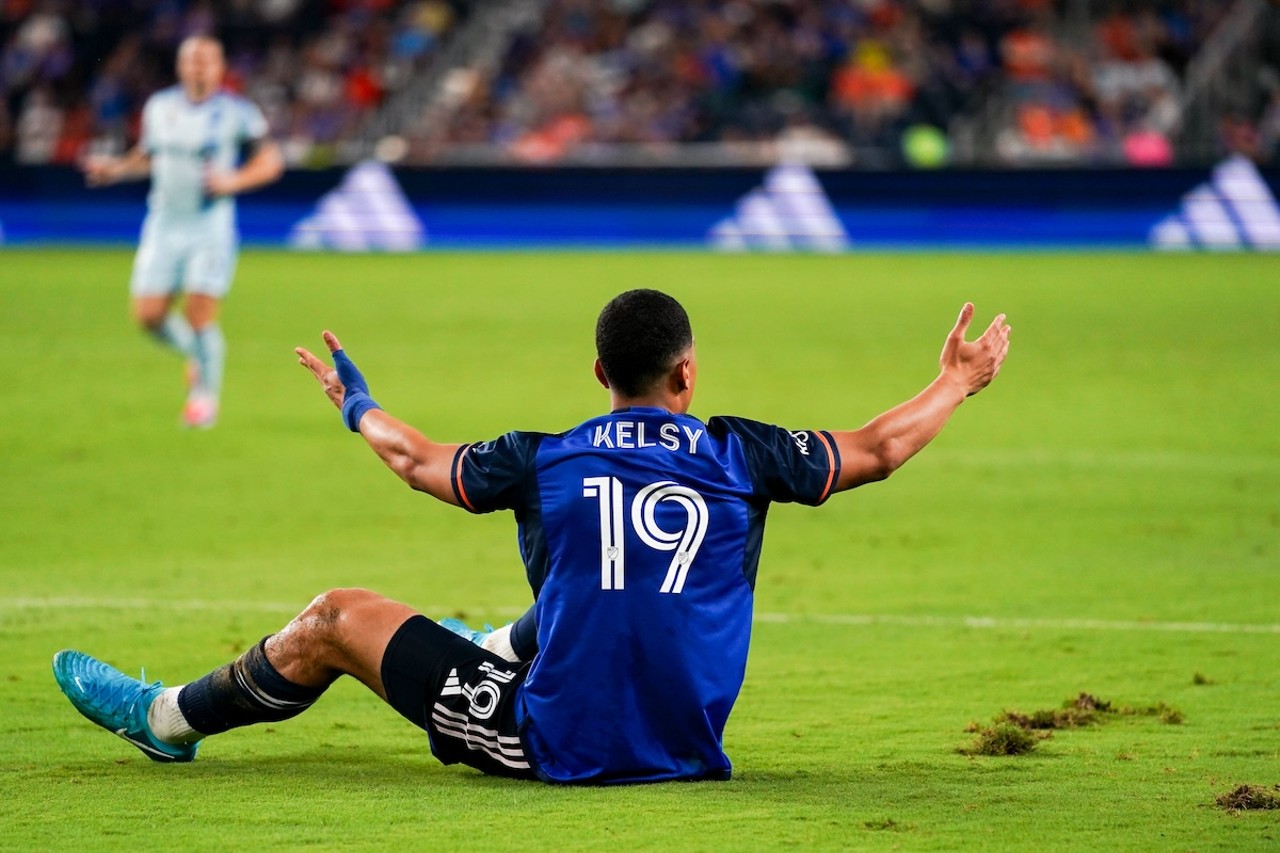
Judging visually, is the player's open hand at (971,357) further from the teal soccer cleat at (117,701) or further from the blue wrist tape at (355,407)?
the teal soccer cleat at (117,701)

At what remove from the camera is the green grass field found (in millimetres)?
5000

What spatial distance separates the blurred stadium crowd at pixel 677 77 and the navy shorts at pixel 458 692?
26398 millimetres

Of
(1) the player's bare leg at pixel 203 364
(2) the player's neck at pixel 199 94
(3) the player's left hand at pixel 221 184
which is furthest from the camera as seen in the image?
(2) the player's neck at pixel 199 94

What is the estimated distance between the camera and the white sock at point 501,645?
219 inches

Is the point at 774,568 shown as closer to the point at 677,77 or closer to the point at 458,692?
the point at 458,692

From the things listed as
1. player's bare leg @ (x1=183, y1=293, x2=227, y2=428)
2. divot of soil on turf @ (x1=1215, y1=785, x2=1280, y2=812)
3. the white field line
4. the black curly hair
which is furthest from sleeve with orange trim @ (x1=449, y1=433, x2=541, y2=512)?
player's bare leg @ (x1=183, y1=293, x2=227, y2=428)

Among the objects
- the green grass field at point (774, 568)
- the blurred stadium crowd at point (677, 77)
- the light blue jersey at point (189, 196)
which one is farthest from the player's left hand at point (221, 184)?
the blurred stadium crowd at point (677, 77)

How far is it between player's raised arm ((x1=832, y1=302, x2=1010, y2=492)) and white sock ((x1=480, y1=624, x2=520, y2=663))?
3.67ft

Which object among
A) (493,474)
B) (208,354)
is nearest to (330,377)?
(493,474)

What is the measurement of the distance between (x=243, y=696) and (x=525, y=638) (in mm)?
803

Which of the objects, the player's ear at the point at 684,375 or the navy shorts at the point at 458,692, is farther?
the navy shorts at the point at 458,692

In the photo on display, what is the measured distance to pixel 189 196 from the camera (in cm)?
1490

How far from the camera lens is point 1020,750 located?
19.2ft

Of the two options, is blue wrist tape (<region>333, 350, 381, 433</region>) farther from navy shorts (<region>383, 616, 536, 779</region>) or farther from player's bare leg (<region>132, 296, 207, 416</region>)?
player's bare leg (<region>132, 296, 207, 416</region>)
